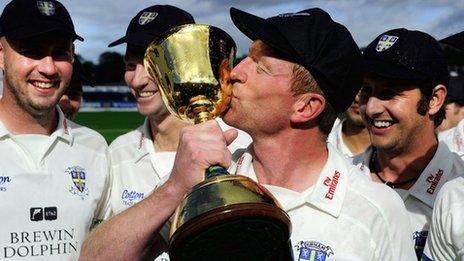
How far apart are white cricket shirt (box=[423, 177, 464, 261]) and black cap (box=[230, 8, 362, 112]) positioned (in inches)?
26.6

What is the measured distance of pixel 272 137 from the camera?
8.48 ft

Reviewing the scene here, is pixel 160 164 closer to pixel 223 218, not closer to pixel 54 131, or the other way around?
pixel 54 131

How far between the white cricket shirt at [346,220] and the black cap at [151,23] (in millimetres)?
1914

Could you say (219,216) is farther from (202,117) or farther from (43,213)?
(43,213)

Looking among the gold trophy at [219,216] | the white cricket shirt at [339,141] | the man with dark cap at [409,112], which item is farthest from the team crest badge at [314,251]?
the white cricket shirt at [339,141]

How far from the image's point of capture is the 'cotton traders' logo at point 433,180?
3.35 m

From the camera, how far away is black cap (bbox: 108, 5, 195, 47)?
4078mm

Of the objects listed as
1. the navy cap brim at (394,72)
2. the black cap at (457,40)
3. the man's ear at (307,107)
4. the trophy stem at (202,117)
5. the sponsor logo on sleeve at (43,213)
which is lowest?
the sponsor logo on sleeve at (43,213)

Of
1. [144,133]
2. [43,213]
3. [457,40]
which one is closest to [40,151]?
[43,213]

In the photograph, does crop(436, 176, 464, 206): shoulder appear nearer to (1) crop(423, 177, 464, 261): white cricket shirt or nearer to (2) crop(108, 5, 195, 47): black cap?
(1) crop(423, 177, 464, 261): white cricket shirt

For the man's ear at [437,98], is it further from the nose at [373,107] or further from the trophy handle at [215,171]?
the trophy handle at [215,171]

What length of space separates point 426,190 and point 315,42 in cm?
135

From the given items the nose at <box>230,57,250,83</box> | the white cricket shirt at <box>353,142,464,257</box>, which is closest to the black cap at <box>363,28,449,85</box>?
the white cricket shirt at <box>353,142,464,257</box>

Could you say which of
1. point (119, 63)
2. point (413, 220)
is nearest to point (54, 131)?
point (413, 220)
